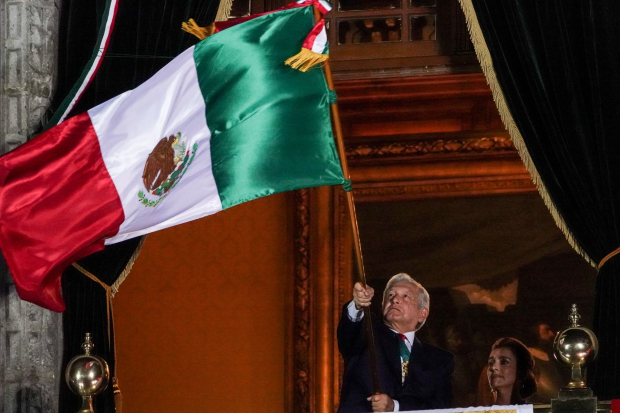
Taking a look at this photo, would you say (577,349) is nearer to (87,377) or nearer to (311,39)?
(311,39)

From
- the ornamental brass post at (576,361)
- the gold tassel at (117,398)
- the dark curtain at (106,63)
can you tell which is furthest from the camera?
the dark curtain at (106,63)

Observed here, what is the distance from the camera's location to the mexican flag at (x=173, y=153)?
5621mm

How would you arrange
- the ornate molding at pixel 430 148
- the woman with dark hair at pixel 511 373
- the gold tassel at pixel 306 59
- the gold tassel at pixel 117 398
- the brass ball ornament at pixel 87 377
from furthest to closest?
the ornate molding at pixel 430 148
the woman with dark hair at pixel 511 373
the gold tassel at pixel 117 398
the brass ball ornament at pixel 87 377
the gold tassel at pixel 306 59

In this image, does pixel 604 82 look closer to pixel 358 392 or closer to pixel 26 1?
pixel 358 392

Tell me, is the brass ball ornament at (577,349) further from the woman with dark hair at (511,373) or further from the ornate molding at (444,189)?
the ornate molding at (444,189)

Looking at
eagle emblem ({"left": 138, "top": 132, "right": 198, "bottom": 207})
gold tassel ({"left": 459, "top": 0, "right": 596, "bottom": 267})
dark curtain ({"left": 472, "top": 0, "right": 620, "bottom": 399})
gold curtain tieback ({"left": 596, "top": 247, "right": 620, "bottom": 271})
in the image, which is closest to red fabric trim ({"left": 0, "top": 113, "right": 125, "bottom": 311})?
eagle emblem ({"left": 138, "top": 132, "right": 198, "bottom": 207})

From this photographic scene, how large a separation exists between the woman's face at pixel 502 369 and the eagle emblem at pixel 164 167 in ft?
7.01

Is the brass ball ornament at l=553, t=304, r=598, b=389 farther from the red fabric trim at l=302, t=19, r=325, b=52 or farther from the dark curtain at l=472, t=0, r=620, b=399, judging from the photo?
the red fabric trim at l=302, t=19, r=325, b=52

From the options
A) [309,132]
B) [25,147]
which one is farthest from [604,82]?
[25,147]

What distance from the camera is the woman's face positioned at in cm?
→ 658

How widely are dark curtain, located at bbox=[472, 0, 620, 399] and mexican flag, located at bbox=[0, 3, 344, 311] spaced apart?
1.23m

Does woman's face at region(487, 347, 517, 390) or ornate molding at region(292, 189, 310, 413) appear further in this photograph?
ornate molding at region(292, 189, 310, 413)

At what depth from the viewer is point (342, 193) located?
26.3ft

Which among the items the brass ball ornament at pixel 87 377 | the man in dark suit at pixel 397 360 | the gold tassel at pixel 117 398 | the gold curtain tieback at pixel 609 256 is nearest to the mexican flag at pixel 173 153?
the brass ball ornament at pixel 87 377
